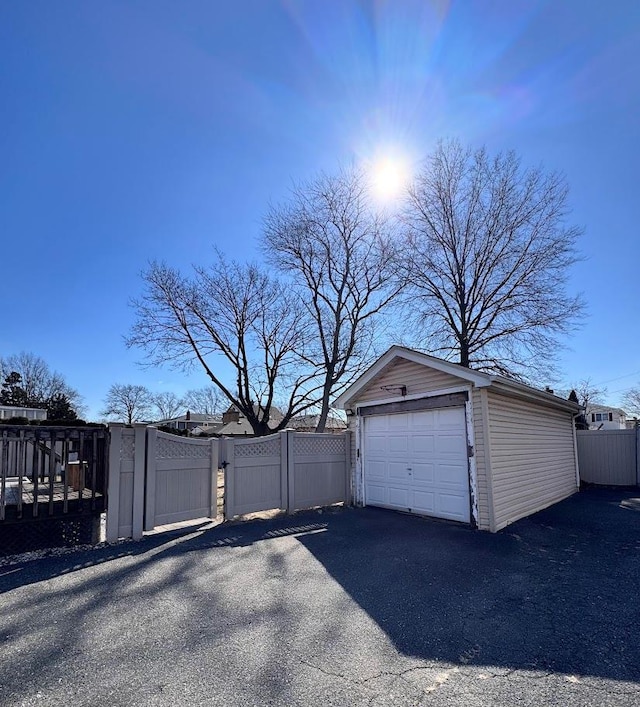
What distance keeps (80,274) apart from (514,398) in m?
12.9

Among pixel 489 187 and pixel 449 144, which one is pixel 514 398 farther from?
pixel 449 144

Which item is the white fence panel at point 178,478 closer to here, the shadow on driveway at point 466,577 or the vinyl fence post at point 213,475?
the vinyl fence post at point 213,475

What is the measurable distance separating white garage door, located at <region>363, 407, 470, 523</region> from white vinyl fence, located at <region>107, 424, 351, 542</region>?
0.74 metres

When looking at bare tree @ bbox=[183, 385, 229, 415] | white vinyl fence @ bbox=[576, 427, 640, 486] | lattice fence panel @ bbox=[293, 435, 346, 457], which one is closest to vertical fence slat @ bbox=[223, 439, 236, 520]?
lattice fence panel @ bbox=[293, 435, 346, 457]

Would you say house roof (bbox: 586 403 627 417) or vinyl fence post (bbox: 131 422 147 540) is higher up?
house roof (bbox: 586 403 627 417)

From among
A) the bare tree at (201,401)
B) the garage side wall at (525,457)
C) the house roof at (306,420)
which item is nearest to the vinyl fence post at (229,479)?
the garage side wall at (525,457)

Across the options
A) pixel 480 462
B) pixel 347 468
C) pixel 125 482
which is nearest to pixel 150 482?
pixel 125 482

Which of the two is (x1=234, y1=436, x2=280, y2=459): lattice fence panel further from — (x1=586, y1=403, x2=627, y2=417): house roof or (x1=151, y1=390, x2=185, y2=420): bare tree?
(x1=151, y1=390, x2=185, y2=420): bare tree

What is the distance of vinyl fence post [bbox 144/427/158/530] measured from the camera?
6207mm

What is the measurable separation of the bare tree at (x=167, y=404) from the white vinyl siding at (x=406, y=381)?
2043 inches

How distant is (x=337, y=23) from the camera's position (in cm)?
696

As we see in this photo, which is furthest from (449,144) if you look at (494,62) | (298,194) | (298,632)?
(298,632)

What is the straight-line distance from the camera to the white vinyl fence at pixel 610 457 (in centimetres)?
1227

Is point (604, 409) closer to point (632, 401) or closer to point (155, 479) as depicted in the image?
point (632, 401)
